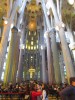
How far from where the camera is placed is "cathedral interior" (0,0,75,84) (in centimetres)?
1919

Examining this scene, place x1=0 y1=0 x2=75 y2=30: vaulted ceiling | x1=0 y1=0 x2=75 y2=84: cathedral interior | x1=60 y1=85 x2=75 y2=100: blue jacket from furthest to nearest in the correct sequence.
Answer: x1=0 y1=0 x2=75 y2=30: vaulted ceiling, x1=0 y1=0 x2=75 y2=84: cathedral interior, x1=60 y1=85 x2=75 y2=100: blue jacket

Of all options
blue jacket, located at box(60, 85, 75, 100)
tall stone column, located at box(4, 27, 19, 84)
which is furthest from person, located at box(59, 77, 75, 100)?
tall stone column, located at box(4, 27, 19, 84)

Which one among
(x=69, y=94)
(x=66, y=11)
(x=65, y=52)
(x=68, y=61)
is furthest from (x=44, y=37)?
(x=69, y=94)

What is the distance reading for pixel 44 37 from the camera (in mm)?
30562

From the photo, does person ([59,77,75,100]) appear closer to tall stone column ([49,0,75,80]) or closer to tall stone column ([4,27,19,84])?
tall stone column ([49,0,75,80])

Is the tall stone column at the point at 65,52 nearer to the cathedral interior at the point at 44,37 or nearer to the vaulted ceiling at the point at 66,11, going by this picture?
the cathedral interior at the point at 44,37

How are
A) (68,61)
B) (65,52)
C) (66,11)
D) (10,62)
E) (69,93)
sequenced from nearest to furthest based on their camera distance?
(69,93) < (68,61) < (65,52) < (10,62) < (66,11)

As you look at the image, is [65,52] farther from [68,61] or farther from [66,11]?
[66,11]

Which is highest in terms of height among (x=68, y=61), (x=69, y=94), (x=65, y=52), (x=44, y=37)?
(x=44, y=37)

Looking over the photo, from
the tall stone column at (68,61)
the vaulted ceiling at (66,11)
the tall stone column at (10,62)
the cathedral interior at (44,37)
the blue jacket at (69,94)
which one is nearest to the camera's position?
the blue jacket at (69,94)

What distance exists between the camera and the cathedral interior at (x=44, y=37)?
1919 cm

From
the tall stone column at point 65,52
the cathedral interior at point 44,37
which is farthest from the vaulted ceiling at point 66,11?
the tall stone column at point 65,52

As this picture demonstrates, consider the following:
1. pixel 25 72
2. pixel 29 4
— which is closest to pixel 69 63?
pixel 29 4

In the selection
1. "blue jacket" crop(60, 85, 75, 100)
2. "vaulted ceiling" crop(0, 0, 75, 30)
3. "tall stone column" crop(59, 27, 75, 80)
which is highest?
"vaulted ceiling" crop(0, 0, 75, 30)
